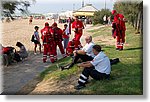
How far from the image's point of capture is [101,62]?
18.6 ft

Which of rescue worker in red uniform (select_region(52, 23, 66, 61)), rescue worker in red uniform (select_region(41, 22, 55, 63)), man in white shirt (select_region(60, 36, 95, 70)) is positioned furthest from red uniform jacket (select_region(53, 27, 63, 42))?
man in white shirt (select_region(60, 36, 95, 70))

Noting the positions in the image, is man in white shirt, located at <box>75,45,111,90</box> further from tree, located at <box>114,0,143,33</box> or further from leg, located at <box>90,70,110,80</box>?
tree, located at <box>114,0,143,33</box>

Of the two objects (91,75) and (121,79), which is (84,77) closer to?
(91,75)

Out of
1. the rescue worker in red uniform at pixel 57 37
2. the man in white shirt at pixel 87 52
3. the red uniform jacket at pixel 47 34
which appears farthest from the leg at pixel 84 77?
the rescue worker in red uniform at pixel 57 37

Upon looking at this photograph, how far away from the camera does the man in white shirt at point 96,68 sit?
5648 millimetres

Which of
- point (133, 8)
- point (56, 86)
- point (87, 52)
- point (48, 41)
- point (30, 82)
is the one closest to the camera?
point (56, 86)

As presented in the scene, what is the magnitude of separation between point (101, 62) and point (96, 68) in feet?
0.42

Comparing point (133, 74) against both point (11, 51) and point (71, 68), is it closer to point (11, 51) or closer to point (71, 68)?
point (71, 68)

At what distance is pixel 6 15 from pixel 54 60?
6.30ft

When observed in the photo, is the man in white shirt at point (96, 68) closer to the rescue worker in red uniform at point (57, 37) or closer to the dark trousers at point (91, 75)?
the dark trousers at point (91, 75)

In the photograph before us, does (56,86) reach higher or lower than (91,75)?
lower

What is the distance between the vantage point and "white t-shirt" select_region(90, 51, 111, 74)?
565 cm

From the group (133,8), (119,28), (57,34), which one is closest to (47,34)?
(57,34)

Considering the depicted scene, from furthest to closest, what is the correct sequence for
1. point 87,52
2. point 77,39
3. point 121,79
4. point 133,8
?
point 77,39 < point 133,8 < point 87,52 < point 121,79
